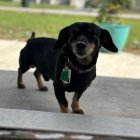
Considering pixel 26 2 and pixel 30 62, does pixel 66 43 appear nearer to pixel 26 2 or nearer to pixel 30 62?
pixel 30 62

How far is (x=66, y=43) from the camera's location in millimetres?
3955

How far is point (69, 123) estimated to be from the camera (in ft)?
10.2

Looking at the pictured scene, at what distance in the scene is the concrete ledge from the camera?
2.94 meters

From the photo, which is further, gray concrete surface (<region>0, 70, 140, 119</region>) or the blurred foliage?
the blurred foliage

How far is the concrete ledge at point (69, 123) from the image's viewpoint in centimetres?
294

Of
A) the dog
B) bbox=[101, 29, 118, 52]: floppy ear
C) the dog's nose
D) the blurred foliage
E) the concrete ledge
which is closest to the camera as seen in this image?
the concrete ledge

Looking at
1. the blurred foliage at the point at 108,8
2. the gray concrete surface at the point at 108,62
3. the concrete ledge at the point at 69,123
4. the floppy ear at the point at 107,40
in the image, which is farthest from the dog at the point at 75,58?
the blurred foliage at the point at 108,8

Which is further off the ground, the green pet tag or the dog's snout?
the dog's snout

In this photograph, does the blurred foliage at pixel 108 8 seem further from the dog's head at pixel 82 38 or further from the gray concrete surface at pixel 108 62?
the dog's head at pixel 82 38

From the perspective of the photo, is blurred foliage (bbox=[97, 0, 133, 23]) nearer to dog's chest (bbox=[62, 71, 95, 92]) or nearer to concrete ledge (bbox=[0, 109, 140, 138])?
dog's chest (bbox=[62, 71, 95, 92])

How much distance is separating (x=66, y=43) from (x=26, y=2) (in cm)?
2199

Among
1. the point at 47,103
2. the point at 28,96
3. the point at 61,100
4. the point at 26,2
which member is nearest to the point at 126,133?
the point at 61,100

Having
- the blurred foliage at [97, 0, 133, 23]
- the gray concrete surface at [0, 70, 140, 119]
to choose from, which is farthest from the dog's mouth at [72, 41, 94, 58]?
the blurred foliage at [97, 0, 133, 23]

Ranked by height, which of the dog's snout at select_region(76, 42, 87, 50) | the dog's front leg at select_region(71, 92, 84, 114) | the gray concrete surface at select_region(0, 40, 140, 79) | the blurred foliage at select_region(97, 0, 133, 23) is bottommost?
the gray concrete surface at select_region(0, 40, 140, 79)
